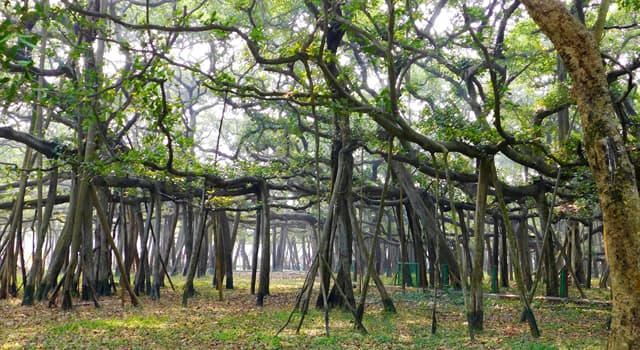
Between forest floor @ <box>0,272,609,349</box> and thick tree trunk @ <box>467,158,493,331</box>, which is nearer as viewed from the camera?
forest floor @ <box>0,272,609,349</box>

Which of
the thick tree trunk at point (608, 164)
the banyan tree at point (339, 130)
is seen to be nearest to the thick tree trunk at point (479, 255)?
the banyan tree at point (339, 130)

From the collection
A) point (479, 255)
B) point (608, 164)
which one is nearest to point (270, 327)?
point (479, 255)

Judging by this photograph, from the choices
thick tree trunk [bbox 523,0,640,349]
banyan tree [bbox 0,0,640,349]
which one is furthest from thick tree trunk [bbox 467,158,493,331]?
thick tree trunk [bbox 523,0,640,349]

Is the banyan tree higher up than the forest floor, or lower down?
higher up

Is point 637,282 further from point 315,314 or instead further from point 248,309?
point 248,309

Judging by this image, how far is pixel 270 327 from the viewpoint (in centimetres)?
856

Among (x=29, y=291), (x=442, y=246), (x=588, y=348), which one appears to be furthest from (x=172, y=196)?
(x=588, y=348)

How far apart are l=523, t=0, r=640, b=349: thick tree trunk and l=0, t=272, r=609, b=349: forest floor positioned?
272 cm

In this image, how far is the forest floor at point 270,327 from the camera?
703cm

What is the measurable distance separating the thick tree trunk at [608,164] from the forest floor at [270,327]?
8.92ft

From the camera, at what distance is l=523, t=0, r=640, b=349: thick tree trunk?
412 centimetres

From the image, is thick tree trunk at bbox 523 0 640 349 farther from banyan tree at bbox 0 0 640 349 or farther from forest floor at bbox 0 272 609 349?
forest floor at bbox 0 272 609 349

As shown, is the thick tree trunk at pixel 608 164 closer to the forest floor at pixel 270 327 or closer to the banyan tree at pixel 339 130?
the banyan tree at pixel 339 130

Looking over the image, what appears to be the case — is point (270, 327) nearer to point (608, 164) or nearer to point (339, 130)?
point (339, 130)
